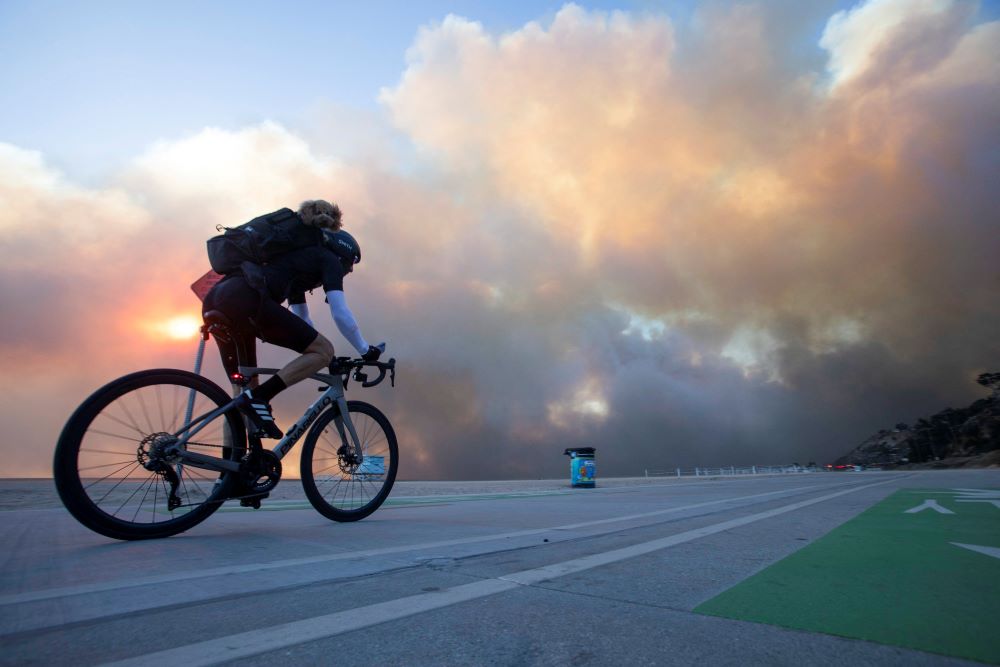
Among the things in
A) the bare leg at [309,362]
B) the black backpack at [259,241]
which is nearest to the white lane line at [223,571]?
the bare leg at [309,362]

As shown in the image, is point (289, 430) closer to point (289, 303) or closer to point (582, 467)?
point (289, 303)

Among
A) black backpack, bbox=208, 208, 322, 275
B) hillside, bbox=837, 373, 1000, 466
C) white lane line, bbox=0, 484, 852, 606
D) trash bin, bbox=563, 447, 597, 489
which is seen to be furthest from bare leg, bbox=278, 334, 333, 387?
hillside, bbox=837, 373, 1000, 466

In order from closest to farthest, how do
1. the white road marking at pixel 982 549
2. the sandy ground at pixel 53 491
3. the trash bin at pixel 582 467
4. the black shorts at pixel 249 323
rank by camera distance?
the white road marking at pixel 982 549 → the black shorts at pixel 249 323 → the sandy ground at pixel 53 491 → the trash bin at pixel 582 467

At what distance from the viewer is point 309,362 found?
3.65m

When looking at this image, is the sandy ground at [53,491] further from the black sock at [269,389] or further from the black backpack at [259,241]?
the black backpack at [259,241]

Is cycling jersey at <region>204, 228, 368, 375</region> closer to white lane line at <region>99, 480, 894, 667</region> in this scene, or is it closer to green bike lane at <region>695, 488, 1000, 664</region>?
white lane line at <region>99, 480, 894, 667</region>

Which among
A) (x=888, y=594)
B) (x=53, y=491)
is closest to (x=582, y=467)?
(x=53, y=491)

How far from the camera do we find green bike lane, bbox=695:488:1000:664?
1393 millimetres

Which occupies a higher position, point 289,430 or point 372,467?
point 289,430

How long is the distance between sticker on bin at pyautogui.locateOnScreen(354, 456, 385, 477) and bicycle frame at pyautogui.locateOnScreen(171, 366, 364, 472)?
0.27ft

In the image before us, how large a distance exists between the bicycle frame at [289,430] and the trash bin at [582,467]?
570 inches

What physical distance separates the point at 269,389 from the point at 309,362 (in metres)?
0.32

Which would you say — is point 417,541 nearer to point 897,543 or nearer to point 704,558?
point 704,558

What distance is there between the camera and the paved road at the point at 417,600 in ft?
4.03
